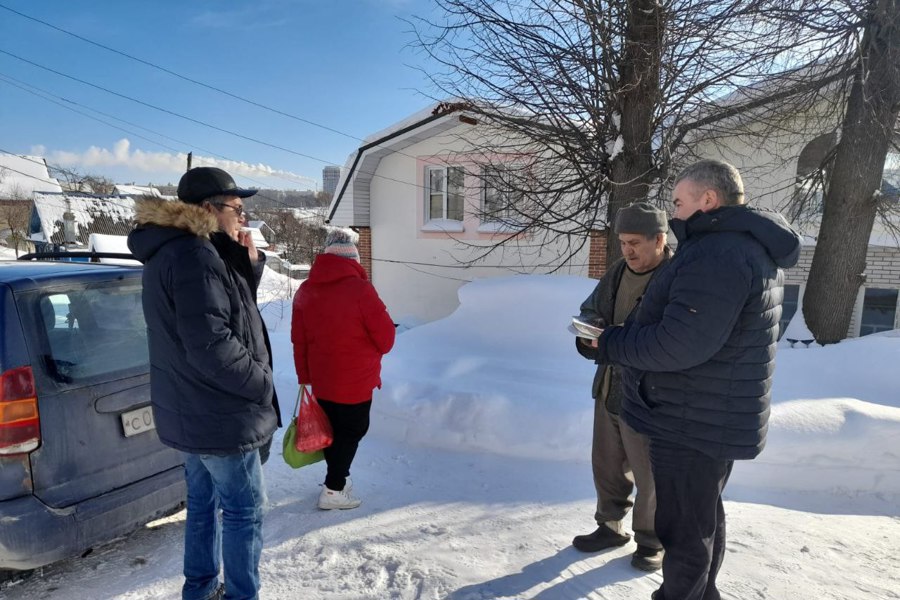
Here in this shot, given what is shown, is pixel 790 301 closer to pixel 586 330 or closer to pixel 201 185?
pixel 586 330

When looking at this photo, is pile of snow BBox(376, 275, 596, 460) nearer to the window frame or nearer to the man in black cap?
the man in black cap

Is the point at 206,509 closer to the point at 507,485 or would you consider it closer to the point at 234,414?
the point at 234,414

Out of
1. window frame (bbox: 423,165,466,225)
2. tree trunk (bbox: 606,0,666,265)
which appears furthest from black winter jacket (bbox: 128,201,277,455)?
window frame (bbox: 423,165,466,225)

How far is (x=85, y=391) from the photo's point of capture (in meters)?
2.41

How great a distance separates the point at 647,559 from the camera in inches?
99.2

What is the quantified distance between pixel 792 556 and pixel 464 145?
8990 mm

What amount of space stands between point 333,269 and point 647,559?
228 cm

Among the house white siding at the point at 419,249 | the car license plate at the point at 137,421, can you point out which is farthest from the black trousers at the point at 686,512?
the house white siding at the point at 419,249

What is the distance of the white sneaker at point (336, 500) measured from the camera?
3.15 metres

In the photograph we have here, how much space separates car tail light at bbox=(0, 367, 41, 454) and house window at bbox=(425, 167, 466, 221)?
31.9ft

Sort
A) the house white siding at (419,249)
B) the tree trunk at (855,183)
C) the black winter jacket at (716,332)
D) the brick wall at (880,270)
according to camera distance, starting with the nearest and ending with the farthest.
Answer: the black winter jacket at (716,332) → the tree trunk at (855,183) → the brick wall at (880,270) → the house white siding at (419,249)

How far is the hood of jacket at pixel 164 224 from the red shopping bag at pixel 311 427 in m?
1.36

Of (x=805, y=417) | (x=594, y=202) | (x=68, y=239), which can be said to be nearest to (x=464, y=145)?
(x=594, y=202)

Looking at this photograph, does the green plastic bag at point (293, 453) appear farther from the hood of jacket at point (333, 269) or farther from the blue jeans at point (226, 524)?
the hood of jacket at point (333, 269)
